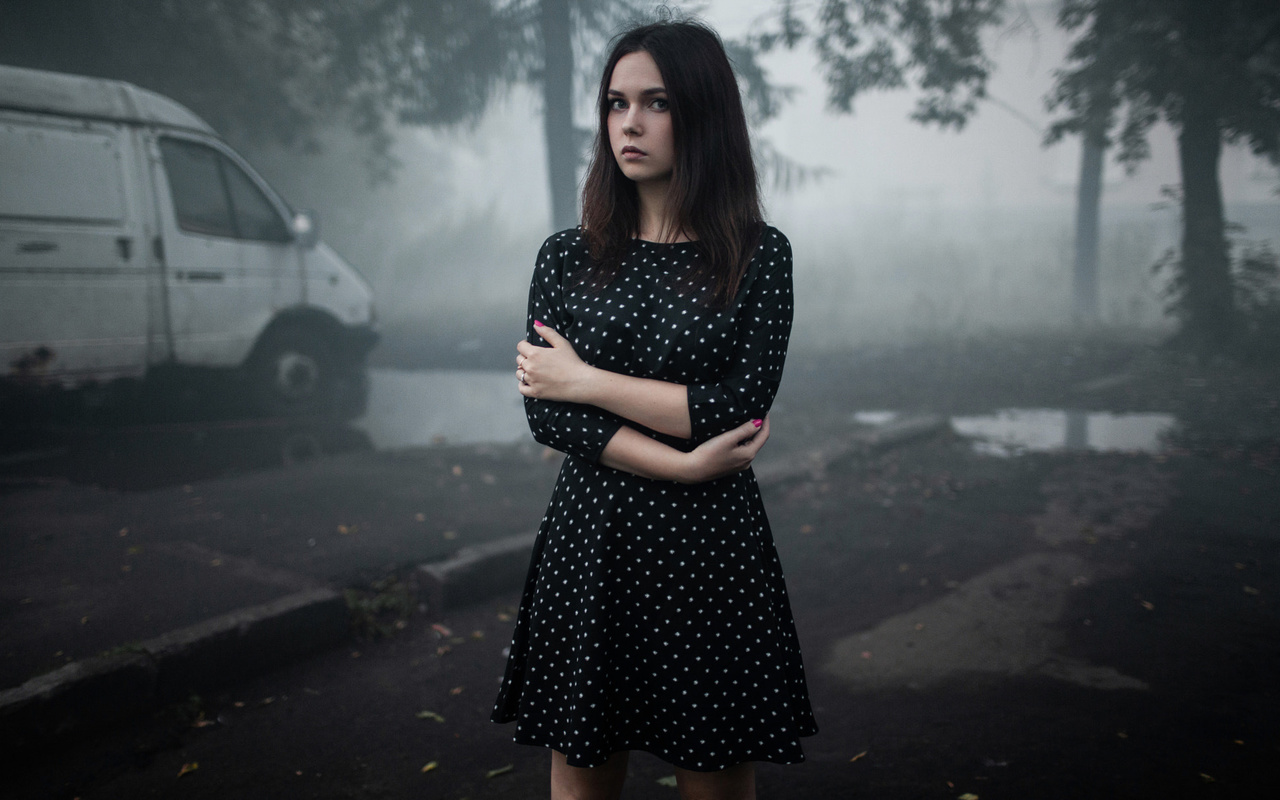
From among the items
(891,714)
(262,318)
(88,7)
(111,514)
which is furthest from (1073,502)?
(88,7)

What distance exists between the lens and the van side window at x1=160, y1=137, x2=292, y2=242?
7.09m

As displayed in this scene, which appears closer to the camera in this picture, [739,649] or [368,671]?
[739,649]

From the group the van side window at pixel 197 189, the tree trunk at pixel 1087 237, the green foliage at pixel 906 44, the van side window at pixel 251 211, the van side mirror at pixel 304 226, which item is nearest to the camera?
the van side window at pixel 197 189

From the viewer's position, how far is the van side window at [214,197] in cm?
709

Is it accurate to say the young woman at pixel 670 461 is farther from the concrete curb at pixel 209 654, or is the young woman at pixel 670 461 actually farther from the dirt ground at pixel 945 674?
the concrete curb at pixel 209 654

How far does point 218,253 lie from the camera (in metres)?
7.46

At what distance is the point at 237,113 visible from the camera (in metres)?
11.5

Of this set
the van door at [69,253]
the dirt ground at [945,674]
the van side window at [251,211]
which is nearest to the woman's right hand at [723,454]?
the dirt ground at [945,674]

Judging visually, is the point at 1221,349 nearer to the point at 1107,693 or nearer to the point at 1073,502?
the point at 1073,502

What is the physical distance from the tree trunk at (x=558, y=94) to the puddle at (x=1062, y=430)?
253 inches

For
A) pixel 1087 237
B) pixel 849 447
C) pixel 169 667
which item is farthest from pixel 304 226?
pixel 1087 237

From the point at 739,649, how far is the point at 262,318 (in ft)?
24.2

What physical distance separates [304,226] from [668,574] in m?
7.39

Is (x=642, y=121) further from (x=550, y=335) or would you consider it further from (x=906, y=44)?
(x=906, y=44)
